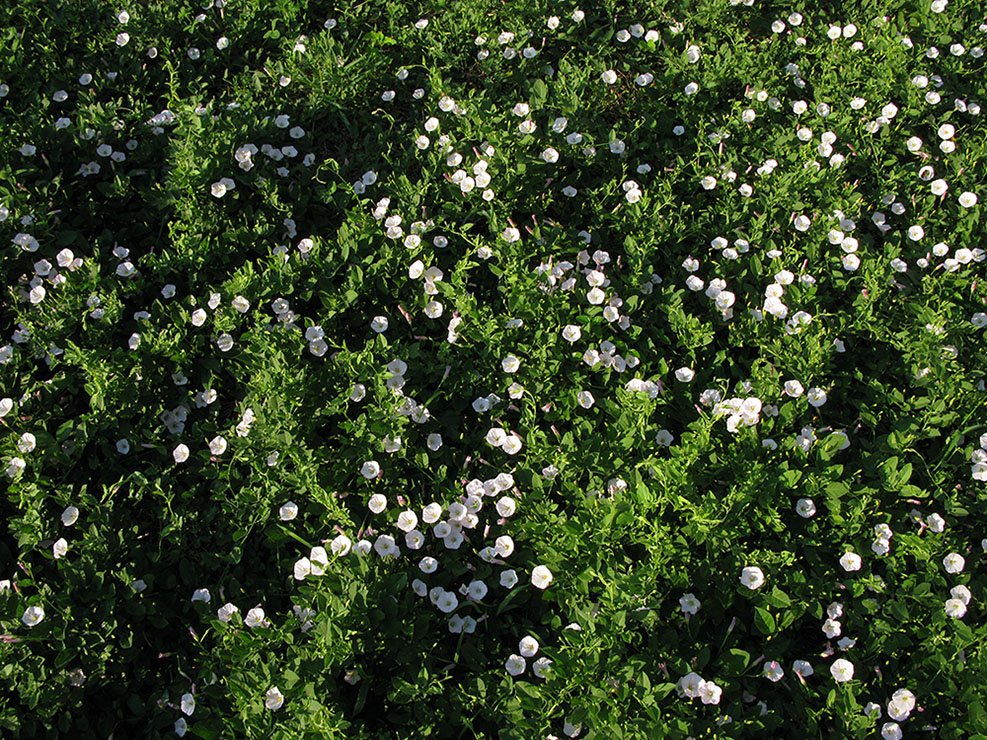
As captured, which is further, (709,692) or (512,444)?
(512,444)

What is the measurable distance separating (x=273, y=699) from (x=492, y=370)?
145 centimetres

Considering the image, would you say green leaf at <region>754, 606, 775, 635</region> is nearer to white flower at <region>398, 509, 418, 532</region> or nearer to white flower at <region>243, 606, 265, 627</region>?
white flower at <region>398, 509, 418, 532</region>

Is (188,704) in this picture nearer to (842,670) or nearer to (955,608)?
(842,670)

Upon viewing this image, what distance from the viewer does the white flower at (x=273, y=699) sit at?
7.63 feet

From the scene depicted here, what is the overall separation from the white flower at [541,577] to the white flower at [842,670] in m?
0.97

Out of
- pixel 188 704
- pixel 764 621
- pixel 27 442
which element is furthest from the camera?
pixel 27 442

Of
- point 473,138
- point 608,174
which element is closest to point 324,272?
point 473,138

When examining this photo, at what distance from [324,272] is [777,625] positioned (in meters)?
2.25

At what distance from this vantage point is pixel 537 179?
3637mm

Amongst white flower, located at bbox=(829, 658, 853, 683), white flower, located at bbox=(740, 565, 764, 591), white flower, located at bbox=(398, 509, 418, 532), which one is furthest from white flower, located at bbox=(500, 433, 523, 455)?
white flower, located at bbox=(829, 658, 853, 683)

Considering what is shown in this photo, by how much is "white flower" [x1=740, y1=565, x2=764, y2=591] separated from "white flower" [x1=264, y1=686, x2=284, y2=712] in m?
1.53

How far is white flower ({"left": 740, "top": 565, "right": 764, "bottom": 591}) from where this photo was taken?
2.58 meters

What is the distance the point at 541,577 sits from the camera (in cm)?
264

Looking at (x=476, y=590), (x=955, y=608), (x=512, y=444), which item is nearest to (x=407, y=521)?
(x=476, y=590)
